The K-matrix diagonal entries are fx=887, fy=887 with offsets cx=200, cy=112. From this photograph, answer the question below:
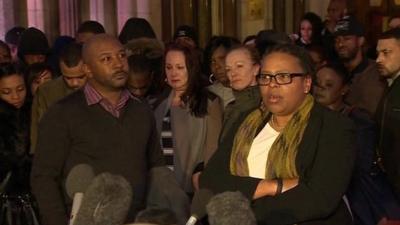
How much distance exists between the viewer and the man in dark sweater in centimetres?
408

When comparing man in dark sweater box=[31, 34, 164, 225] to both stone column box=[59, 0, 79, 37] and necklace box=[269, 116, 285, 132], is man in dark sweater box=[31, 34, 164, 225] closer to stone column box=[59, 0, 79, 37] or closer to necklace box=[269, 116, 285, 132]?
necklace box=[269, 116, 285, 132]

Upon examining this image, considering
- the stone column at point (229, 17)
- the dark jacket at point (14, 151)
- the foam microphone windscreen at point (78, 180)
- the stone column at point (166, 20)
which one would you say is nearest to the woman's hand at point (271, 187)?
the foam microphone windscreen at point (78, 180)

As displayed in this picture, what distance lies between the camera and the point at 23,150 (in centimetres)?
562

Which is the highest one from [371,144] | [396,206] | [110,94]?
[110,94]

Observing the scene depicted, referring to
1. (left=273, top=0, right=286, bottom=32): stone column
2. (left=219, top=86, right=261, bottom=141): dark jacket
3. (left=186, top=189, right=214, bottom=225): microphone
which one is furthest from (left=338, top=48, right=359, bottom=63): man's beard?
(left=273, top=0, right=286, bottom=32): stone column

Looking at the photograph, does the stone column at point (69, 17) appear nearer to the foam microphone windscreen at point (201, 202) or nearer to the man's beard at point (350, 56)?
the man's beard at point (350, 56)

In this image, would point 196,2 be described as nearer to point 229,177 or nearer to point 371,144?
point 371,144

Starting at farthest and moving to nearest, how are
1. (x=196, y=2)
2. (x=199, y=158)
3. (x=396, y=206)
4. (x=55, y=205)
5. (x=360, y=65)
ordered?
(x=196, y=2)
(x=360, y=65)
(x=199, y=158)
(x=396, y=206)
(x=55, y=205)

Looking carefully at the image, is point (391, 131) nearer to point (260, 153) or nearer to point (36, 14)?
point (260, 153)

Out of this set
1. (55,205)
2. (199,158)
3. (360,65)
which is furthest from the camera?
(360,65)

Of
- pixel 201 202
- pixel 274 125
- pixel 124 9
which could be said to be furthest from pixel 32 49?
pixel 201 202

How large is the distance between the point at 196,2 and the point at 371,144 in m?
7.76

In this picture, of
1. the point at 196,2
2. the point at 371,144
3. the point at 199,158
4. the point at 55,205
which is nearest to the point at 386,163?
the point at 371,144

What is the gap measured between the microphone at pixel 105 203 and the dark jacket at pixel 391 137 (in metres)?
2.87
